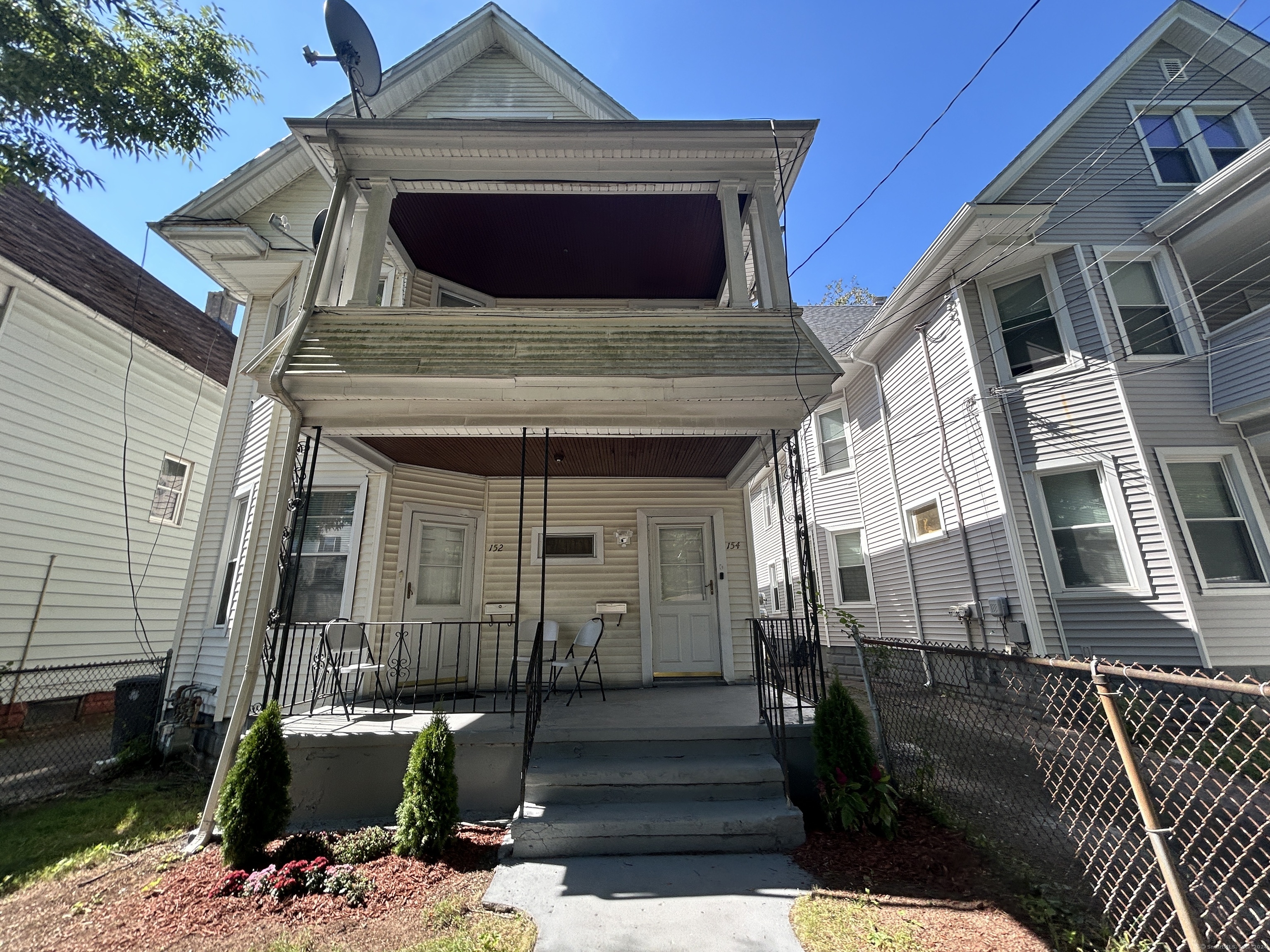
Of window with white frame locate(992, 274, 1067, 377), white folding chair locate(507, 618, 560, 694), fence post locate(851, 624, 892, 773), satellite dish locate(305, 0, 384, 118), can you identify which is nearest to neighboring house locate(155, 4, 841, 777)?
white folding chair locate(507, 618, 560, 694)

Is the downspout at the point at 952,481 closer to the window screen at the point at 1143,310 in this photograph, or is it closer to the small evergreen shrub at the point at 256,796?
the window screen at the point at 1143,310

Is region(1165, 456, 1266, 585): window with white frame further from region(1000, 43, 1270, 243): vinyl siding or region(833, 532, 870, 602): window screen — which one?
region(833, 532, 870, 602): window screen

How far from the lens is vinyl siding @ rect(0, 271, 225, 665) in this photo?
7438 millimetres

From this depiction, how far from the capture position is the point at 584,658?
6934 millimetres

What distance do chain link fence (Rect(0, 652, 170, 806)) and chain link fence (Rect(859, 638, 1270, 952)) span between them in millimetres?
8379

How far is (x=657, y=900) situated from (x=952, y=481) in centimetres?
833

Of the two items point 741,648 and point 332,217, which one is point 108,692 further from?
point 741,648

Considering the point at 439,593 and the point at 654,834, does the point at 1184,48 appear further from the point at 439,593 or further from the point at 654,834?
the point at 439,593

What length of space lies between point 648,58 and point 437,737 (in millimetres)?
9266

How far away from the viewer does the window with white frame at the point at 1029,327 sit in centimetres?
815

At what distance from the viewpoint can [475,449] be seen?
19.9ft

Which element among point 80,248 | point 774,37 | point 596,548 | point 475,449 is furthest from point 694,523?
point 80,248

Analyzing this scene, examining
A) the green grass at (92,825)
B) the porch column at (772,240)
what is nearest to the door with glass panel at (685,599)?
the porch column at (772,240)

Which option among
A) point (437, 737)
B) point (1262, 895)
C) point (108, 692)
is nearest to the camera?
point (1262, 895)
